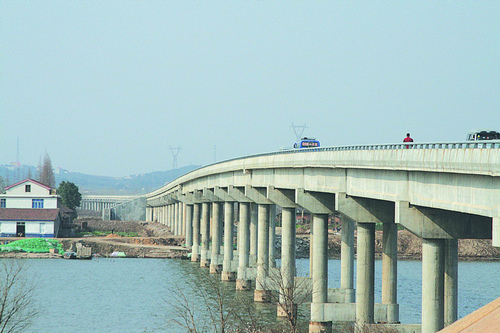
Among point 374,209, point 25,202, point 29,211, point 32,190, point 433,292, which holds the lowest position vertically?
point 433,292

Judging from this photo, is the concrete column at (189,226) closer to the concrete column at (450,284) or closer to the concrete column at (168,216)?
the concrete column at (168,216)

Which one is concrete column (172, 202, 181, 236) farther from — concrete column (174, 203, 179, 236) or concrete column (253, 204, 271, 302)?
concrete column (253, 204, 271, 302)

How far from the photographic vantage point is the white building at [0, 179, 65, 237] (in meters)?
118

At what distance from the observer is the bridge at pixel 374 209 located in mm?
28281

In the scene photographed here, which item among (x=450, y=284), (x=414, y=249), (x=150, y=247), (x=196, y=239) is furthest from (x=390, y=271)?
(x=414, y=249)

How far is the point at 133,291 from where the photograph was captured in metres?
71.9

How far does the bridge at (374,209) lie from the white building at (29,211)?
5747cm

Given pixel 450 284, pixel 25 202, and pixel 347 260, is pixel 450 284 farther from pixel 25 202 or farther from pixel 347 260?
pixel 25 202

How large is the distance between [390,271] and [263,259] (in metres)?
21.7

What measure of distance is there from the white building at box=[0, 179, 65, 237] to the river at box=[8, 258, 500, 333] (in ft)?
55.7

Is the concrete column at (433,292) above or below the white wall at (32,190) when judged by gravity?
below

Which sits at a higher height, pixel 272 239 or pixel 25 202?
pixel 25 202

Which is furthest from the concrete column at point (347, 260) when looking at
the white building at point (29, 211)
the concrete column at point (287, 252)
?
the white building at point (29, 211)

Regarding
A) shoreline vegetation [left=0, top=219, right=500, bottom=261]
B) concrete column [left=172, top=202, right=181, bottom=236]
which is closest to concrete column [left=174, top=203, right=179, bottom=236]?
concrete column [left=172, top=202, right=181, bottom=236]
